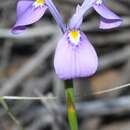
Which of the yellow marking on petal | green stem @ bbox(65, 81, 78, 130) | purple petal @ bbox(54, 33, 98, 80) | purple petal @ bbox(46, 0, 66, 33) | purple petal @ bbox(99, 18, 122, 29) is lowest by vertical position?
green stem @ bbox(65, 81, 78, 130)

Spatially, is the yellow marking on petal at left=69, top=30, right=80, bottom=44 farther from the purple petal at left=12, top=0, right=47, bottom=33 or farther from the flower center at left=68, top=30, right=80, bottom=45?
the purple petal at left=12, top=0, right=47, bottom=33

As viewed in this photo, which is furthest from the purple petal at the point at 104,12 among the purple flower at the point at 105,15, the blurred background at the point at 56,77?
the blurred background at the point at 56,77

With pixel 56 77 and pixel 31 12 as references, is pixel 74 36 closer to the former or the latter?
pixel 31 12

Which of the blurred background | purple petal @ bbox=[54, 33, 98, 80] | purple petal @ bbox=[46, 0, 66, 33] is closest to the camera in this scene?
purple petal @ bbox=[54, 33, 98, 80]

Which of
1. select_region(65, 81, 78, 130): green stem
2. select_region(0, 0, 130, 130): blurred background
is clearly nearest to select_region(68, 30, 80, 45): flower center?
select_region(65, 81, 78, 130): green stem

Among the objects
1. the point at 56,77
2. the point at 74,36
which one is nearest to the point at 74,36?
the point at 74,36

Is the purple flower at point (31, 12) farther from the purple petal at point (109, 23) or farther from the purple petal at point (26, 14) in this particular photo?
the purple petal at point (109, 23)
